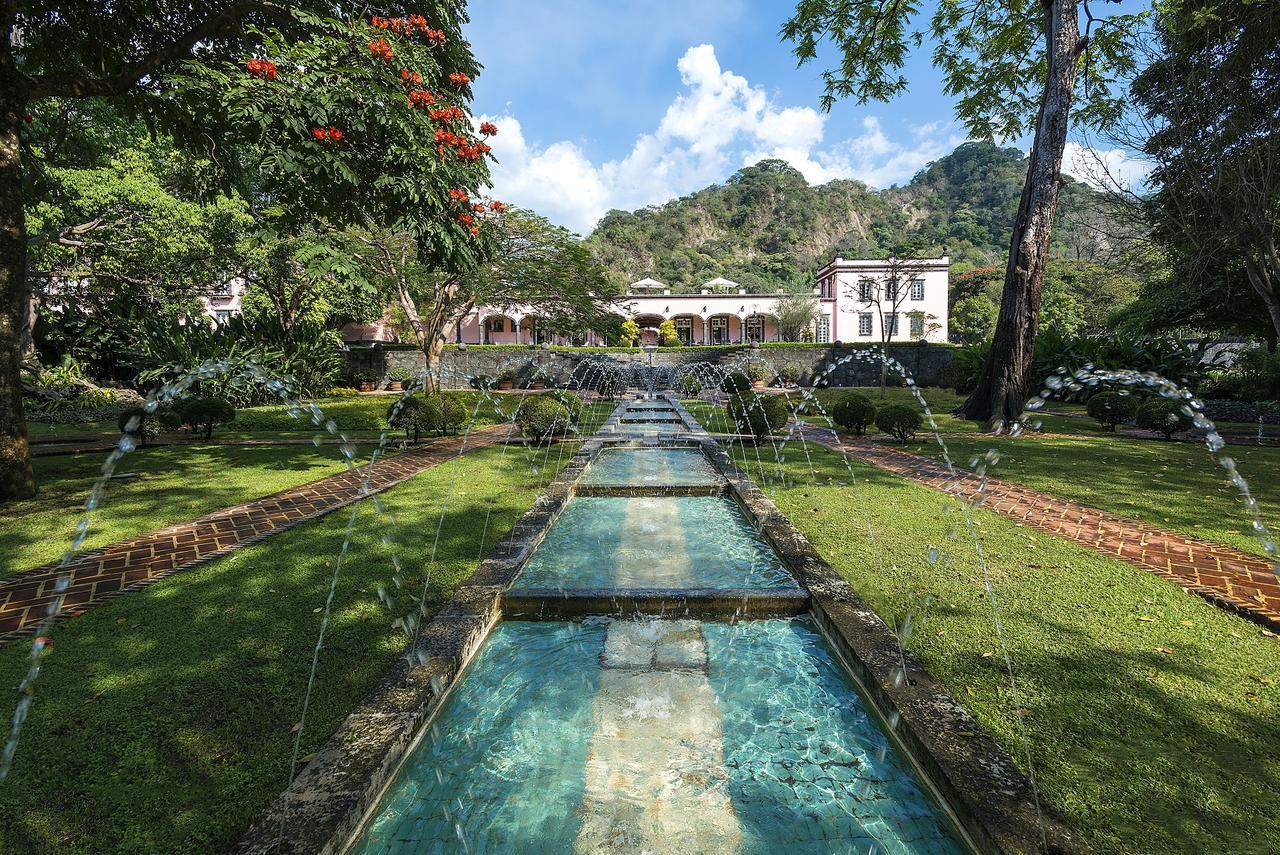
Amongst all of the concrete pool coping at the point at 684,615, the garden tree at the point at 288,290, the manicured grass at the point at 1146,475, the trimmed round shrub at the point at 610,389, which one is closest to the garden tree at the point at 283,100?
the concrete pool coping at the point at 684,615

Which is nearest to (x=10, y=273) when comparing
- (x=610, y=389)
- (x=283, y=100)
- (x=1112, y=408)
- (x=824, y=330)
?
(x=283, y=100)

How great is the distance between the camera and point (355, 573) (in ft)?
13.9

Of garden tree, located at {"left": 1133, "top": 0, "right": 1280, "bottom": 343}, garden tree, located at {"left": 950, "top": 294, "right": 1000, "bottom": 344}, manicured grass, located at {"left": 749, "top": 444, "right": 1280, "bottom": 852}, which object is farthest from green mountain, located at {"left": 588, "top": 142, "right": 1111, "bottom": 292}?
manicured grass, located at {"left": 749, "top": 444, "right": 1280, "bottom": 852}

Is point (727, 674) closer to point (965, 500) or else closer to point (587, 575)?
point (587, 575)

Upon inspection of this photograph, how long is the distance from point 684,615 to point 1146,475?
7788mm

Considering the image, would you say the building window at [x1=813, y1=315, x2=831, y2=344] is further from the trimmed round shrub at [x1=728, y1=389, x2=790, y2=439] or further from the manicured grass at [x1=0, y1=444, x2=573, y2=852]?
the manicured grass at [x1=0, y1=444, x2=573, y2=852]

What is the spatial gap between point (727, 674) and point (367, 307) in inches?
1187

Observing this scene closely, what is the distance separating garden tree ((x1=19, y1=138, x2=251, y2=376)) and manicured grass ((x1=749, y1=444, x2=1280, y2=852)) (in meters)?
17.4

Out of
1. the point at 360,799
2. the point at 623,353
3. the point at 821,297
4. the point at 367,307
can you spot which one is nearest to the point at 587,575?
the point at 360,799

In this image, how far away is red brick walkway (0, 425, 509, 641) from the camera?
377cm

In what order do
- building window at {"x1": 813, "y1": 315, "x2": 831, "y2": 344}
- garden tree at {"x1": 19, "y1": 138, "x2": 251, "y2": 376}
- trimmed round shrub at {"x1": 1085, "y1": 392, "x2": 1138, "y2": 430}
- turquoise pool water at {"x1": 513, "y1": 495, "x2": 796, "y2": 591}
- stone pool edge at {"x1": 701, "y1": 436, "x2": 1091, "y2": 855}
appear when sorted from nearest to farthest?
stone pool edge at {"x1": 701, "y1": 436, "x2": 1091, "y2": 855}, turquoise pool water at {"x1": 513, "y1": 495, "x2": 796, "y2": 591}, trimmed round shrub at {"x1": 1085, "y1": 392, "x2": 1138, "y2": 430}, garden tree at {"x1": 19, "y1": 138, "x2": 251, "y2": 376}, building window at {"x1": 813, "y1": 315, "x2": 831, "y2": 344}

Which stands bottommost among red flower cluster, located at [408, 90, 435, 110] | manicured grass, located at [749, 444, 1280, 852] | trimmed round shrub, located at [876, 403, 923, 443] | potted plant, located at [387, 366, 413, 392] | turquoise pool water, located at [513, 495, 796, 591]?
manicured grass, located at [749, 444, 1280, 852]

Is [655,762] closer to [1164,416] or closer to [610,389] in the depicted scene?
[1164,416]

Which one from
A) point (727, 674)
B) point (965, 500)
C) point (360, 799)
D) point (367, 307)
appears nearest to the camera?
point (360, 799)
